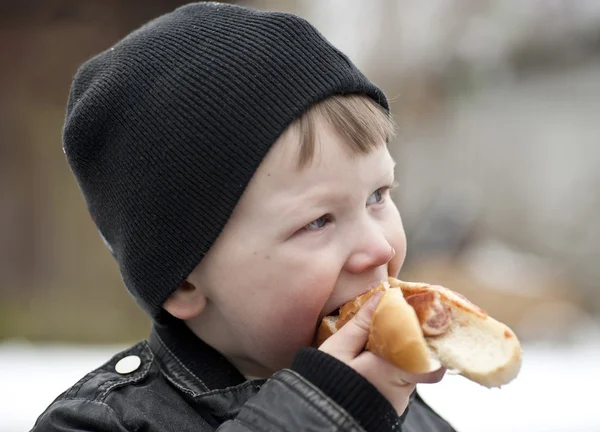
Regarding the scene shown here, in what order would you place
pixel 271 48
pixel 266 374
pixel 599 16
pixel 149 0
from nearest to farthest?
pixel 271 48 < pixel 266 374 < pixel 149 0 < pixel 599 16

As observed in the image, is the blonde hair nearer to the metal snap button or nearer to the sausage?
the sausage

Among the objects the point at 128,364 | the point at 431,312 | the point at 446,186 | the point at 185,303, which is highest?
the point at 431,312

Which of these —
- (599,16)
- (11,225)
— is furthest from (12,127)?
(599,16)

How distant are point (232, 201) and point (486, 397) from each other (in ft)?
4.86

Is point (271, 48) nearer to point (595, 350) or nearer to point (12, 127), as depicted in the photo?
point (595, 350)

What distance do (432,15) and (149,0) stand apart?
94.6 inches

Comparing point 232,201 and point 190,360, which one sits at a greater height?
point 232,201

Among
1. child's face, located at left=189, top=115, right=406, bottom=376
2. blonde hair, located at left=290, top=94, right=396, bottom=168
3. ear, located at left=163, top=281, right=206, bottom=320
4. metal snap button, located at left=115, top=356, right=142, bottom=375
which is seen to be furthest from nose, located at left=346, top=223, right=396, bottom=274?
metal snap button, located at left=115, top=356, right=142, bottom=375

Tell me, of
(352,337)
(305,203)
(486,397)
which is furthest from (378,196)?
(486,397)

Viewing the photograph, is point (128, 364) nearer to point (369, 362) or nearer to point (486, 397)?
point (369, 362)

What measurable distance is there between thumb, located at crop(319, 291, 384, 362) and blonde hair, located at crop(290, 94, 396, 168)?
274mm

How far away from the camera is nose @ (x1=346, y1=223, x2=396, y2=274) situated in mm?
1200

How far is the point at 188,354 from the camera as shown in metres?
1.36

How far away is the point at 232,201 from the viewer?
1204 mm
